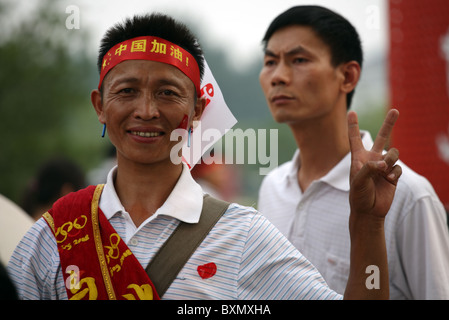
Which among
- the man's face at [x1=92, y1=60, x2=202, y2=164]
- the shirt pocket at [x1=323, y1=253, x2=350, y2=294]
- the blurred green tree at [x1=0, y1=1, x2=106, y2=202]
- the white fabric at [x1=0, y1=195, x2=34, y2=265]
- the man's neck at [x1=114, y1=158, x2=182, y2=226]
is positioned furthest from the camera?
the blurred green tree at [x1=0, y1=1, x2=106, y2=202]

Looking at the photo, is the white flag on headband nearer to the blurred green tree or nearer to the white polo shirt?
the white polo shirt

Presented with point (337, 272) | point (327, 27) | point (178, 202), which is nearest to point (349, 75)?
point (327, 27)

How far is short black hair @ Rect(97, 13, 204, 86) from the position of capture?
2322 millimetres

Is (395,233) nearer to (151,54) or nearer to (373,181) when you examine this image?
(373,181)

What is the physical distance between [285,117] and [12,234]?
1.59 metres

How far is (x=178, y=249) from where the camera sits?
7.01 ft

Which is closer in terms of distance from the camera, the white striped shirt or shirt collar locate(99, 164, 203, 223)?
the white striped shirt

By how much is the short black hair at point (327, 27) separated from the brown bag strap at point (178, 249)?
1.66 m

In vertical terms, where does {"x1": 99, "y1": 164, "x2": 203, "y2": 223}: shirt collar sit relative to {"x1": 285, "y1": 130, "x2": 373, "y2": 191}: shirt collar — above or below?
below

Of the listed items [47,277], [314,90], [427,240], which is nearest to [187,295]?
[47,277]

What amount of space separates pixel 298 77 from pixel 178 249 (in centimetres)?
161

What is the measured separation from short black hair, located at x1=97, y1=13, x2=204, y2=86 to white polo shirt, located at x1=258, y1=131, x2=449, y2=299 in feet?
4.29

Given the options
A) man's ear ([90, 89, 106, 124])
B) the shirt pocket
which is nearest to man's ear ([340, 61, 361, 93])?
the shirt pocket

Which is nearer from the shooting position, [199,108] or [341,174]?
[199,108]
